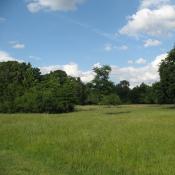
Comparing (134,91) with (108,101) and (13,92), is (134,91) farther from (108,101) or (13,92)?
(13,92)

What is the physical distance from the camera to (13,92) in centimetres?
8594

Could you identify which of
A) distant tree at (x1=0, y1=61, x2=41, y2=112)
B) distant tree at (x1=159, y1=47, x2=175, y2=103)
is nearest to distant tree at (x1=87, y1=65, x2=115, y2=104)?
distant tree at (x1=0, y1=61, x2=41, y2=112)

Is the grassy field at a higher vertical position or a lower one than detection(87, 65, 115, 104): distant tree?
lower

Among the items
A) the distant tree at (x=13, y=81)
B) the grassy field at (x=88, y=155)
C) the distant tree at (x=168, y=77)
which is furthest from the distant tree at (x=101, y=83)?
the grassy field at (x=88, y=155)

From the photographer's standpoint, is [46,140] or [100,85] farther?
[100,85]

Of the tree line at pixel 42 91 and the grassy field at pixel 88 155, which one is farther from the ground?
the tree line at pixel 42 91

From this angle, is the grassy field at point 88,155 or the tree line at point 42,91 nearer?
the grassy field at point 88,155

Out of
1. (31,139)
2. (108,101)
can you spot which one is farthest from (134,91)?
(31,139)

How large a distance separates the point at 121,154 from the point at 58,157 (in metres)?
2.47

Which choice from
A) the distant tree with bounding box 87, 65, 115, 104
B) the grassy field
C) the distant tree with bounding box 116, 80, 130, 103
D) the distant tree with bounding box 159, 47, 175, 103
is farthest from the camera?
the distant tree with bounding box 116, 80, 130, 103

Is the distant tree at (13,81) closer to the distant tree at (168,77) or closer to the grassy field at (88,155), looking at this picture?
the distant tree at (168,77)

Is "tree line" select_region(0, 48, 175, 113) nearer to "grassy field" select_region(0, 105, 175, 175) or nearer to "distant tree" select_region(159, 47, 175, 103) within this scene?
"distant tree" select_region(159, 47, 175, 103)

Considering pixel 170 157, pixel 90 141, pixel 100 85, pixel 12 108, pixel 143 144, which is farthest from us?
pixel 100 85

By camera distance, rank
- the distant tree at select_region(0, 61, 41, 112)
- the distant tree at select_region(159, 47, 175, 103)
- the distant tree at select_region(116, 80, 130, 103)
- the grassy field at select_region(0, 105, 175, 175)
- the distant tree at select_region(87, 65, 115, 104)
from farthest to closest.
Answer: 1. the distant tree at select_region(116, 80, 130, 103)
2. the distant tree at select_region(87, 65, 115, 104)
3. the distant tree at select_region(0, 61, 41, 112)
4. the distant tree at select_region(159, 47, 175, 103)
5. the grassy field at select_region(0, 105, 175, 175)
